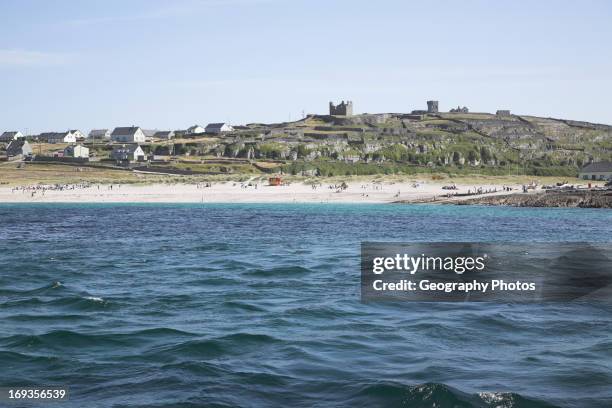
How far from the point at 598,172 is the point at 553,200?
5586 cm

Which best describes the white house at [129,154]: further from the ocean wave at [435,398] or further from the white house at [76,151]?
the ocean wave at [435,398]

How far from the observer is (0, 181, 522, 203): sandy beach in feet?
352

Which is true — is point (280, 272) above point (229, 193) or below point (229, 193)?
below

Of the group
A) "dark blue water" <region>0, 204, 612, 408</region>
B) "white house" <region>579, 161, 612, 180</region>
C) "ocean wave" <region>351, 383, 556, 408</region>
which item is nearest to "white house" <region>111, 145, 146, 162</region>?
"white house" <region>579, 161, 612, 180</region>

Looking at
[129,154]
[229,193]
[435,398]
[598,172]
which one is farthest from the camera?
[129,154]

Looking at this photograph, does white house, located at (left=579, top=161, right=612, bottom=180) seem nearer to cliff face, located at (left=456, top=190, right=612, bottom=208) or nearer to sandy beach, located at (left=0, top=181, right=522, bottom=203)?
sandy beach, located at (left=0, top=181, right=522, bottom=203)

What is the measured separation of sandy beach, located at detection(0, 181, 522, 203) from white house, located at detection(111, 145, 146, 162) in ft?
134

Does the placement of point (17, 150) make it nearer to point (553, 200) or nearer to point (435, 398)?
point (553, 200)

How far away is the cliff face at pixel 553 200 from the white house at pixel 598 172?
1652 inches

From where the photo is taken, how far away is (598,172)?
14562 centimetres

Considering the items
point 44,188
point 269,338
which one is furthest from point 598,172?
point 269,338

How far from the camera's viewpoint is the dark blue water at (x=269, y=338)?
15.8 m

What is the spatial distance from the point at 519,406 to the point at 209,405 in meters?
6.82

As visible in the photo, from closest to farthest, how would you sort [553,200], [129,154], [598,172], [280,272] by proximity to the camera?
[280,272]
[553,200]
[598,172]
[129,154]
